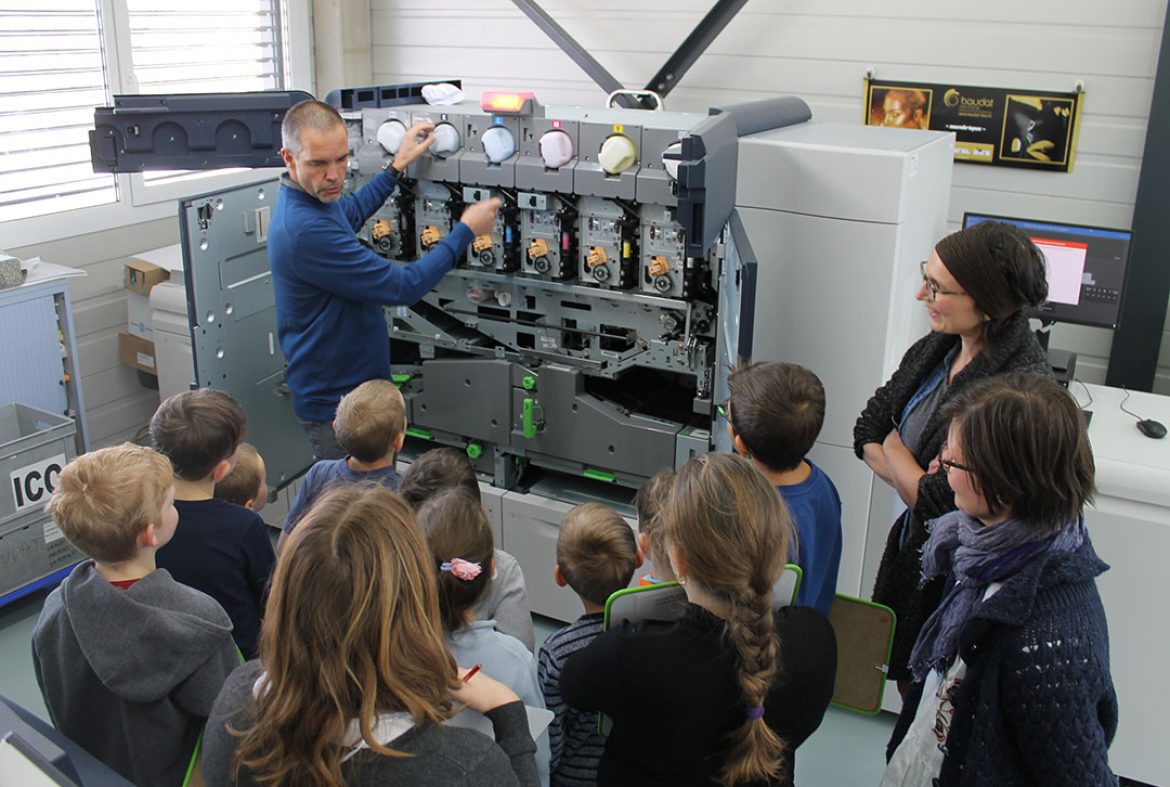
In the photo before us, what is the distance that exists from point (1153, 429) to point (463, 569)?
84.3 inches

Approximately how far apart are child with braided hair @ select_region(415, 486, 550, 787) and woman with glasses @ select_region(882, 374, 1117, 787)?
73cm

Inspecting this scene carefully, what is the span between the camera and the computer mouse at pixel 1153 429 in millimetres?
2826

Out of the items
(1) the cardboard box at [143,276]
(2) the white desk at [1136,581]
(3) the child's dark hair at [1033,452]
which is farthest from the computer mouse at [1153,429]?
(1) the cardboard box at [143,276]

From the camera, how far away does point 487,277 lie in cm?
318

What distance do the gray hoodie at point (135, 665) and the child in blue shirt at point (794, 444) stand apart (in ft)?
3.57

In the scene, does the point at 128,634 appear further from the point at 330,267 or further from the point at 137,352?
the point at 137,352

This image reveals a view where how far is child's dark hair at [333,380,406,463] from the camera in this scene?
2445mm

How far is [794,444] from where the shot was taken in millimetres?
2066

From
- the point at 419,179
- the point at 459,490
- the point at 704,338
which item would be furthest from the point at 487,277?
the point at 459,490

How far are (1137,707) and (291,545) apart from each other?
2494 millimetres

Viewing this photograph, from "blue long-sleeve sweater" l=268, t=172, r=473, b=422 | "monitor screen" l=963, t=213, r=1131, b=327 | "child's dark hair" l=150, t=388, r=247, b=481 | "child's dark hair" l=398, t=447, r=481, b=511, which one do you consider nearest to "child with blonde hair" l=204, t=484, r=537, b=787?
"child's dark hair" l=398, t=447, r=481, b=511

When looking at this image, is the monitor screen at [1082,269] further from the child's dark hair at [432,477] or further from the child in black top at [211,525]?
the child in black top at [211,525]

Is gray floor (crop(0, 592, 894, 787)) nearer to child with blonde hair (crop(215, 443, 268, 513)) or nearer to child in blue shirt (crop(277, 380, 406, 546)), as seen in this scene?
child with blonde hair (crop(215, 443, 268, 513))

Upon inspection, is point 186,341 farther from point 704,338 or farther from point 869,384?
point 869,384
